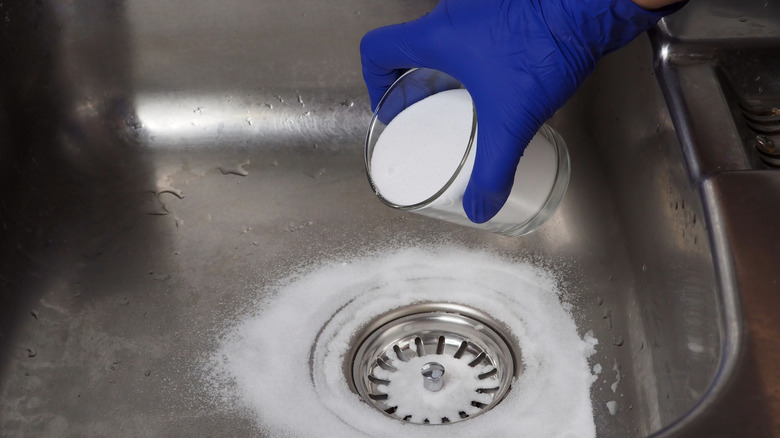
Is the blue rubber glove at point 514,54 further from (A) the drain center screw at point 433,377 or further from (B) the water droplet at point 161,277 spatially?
(B) the water droplet at point 161,277

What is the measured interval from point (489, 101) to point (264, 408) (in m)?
0.35

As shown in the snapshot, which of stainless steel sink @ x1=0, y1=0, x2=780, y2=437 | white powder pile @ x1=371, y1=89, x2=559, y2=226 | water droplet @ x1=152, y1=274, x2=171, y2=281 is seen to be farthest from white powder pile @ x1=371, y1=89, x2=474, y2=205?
water droplet @ x1=152, y1=274, x2=171, y2=281

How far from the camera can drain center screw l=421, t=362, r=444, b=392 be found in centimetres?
76

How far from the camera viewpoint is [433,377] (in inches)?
30.1

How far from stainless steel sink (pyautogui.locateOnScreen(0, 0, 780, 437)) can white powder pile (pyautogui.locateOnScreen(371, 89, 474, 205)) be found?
0.20 metres

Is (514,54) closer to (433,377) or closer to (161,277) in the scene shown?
(433,377)

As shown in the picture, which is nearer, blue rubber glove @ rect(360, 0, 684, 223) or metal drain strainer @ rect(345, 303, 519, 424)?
blue rubber glove @ rect(360, 0, 684, 223)

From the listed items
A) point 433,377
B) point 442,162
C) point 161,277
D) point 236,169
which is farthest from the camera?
point 236,169

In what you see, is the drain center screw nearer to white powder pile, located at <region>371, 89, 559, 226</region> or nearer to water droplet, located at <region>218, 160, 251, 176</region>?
white powder pile, located at <region>371, 89, 559, 226</region>

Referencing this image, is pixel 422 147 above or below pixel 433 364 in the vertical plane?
above

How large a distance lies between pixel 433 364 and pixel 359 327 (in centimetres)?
9

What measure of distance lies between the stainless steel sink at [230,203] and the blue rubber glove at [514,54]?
0.12m

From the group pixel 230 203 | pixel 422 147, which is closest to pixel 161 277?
pixel 230 203

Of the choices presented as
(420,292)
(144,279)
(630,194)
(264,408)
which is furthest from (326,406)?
(630,194)
